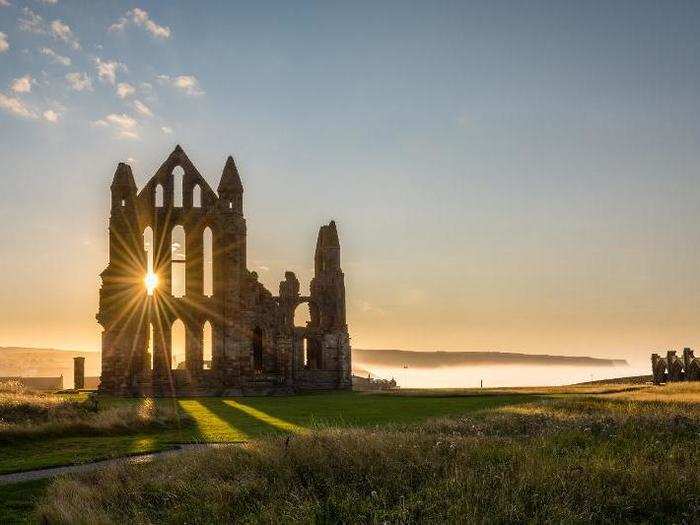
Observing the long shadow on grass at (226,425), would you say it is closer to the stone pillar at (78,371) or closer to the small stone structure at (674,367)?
the stone pillar at (78,371)

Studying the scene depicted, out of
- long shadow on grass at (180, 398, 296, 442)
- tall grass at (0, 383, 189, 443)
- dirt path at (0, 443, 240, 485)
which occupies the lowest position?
long shadow on grass at (180, 398, 296, 442)

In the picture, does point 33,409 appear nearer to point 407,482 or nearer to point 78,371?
point 407,482

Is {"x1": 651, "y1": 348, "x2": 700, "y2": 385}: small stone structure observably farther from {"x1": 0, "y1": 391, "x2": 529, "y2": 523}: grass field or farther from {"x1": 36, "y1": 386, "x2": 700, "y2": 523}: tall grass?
{"x1": 36, "y1": 386, "x2": 700, "y2": 523}: tall grass

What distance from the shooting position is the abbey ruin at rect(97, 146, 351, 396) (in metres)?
44.1

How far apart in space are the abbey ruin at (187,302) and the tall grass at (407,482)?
103ft

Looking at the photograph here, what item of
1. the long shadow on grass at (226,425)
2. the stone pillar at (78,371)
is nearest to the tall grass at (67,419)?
the long shadow on grass at (226,425)

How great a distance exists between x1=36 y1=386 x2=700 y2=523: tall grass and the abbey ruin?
31.5 m

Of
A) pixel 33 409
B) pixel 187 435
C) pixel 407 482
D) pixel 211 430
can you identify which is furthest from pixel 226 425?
pixel 407 482

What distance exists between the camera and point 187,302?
45.6 m

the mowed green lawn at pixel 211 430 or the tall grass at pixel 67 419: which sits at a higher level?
the tall grass at pixel 67 419

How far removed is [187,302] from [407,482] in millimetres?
36793

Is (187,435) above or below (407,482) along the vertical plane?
below

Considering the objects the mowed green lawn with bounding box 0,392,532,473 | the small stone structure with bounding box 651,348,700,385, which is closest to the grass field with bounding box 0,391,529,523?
the mowed green lawn with bounding box 0,392,532,473

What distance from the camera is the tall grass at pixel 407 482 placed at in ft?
30.3
